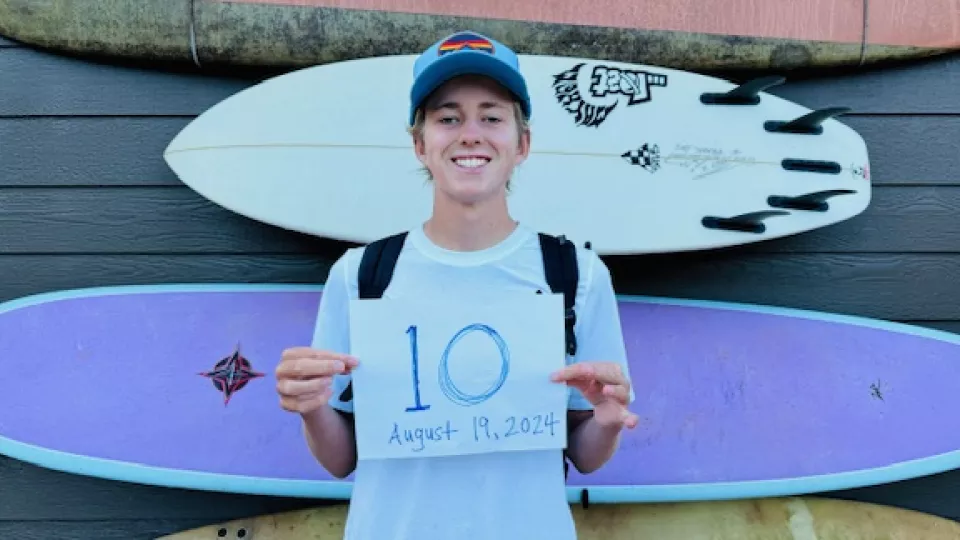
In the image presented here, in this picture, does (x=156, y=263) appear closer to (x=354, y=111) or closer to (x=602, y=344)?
(x=354, y=111)

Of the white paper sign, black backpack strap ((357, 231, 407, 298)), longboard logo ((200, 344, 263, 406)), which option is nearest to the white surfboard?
longboard logo ((200, 344, 263, 406))

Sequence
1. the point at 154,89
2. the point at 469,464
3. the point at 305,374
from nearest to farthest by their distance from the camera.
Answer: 1. the point at 305,374
2. the point at 469,464
3. the point at 154,89

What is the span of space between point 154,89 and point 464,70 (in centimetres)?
125

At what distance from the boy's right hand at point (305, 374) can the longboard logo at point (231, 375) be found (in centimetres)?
89

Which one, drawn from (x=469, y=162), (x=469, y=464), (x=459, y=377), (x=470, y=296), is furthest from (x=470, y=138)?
(x=469, y=464)

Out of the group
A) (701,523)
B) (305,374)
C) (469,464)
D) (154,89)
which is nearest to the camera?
(305,374)

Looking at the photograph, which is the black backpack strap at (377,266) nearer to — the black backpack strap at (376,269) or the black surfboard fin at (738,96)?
the black backpack strap at (376,269)

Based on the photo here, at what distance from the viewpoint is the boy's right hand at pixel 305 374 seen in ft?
2.30

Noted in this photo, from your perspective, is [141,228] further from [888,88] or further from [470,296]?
[888,88]

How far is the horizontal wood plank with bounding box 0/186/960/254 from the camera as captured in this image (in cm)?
165

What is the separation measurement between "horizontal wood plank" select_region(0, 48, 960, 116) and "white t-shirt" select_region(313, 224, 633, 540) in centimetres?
109

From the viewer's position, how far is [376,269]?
0.83 metres

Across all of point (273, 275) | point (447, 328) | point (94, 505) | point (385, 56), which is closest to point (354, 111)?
point (385, 56)

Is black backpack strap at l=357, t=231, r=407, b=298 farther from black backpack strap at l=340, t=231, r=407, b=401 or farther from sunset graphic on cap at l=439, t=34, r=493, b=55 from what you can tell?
sunset graphic on cap at l=439, t=34, r=493, b=55
